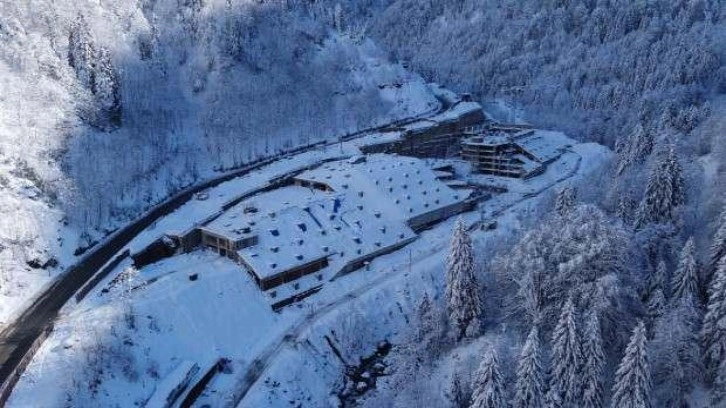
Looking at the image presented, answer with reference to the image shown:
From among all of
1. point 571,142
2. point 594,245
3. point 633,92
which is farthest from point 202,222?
point 633,92

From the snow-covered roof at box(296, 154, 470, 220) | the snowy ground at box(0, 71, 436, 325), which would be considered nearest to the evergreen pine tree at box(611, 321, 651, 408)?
the snow-covered roof at box(296, 154, 470, 220)

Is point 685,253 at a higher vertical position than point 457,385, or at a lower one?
higher

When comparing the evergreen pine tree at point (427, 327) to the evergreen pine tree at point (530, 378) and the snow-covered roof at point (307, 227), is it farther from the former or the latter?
the evergreen pine tree at point (530, 378)

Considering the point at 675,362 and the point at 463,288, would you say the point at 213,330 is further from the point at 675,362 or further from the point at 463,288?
the point at 675,362

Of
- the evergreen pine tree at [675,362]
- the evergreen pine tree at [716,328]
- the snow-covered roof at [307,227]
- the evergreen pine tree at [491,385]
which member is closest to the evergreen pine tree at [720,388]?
the evergreen pine tree at [716,328]

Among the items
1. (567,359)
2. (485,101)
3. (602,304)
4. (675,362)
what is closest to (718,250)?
(602,304)

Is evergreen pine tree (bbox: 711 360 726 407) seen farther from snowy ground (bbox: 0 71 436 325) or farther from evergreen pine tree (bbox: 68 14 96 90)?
evergreen pine tree (bbox: 68 14 96 90)

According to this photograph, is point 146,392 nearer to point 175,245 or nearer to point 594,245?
point 175,245
